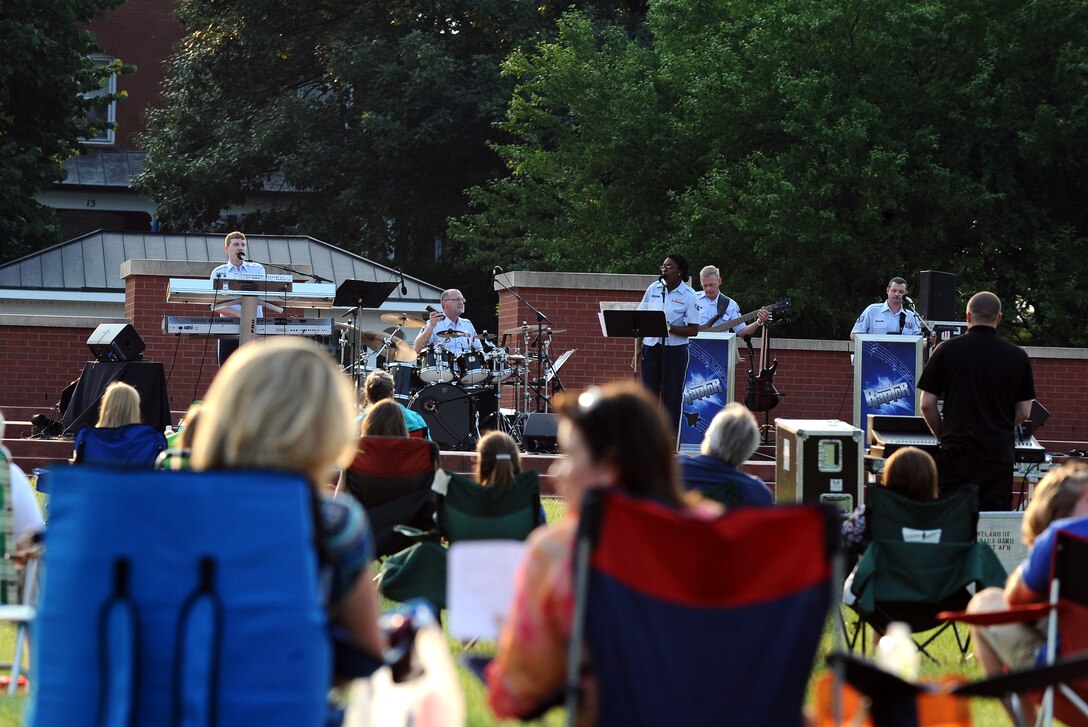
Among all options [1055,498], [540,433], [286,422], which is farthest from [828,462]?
[540,433]

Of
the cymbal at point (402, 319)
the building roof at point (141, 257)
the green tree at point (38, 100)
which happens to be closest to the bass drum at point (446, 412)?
the cymbal at point (402, 319)

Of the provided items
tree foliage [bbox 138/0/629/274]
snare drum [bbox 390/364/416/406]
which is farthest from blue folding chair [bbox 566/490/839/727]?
tree foliage [bbox 138/0/629/274]

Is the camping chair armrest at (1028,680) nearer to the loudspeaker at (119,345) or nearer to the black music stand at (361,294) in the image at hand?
the black music stand at (361,294)

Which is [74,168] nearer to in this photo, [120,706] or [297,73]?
[297,73]

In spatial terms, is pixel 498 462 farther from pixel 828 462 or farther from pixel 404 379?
pixel 404 379

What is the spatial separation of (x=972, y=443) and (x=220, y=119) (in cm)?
2877

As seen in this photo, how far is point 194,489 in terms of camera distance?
285cm

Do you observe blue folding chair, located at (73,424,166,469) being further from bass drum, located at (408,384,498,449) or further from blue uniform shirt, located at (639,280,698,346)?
bass drum, located at (408,384,498,449)

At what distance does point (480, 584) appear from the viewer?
136 inches

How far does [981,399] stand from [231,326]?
7.19 meters

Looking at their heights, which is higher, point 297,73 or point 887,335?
point 297,73


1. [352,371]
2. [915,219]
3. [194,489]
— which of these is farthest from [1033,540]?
[915,219]

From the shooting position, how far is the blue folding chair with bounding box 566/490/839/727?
9.98 feet

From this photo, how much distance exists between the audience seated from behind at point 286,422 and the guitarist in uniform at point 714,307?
11103mm
